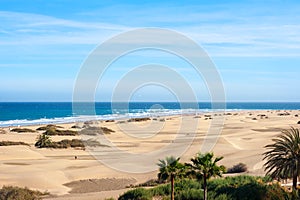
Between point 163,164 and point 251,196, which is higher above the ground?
point 163,164

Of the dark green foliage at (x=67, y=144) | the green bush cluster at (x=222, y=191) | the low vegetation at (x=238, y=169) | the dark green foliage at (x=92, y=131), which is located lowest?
the low vegetation at (x=238, y=169)

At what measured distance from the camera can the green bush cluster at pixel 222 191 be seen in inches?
869

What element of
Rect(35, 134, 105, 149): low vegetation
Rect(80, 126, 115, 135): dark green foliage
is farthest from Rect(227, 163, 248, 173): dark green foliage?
Rect(80, 126, 115, 135): dark green foliage

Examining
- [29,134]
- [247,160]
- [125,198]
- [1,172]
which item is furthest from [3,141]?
[125,198]

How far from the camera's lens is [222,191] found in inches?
942

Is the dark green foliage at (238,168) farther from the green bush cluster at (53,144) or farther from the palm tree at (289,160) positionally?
the green bush cluster at (53,144)

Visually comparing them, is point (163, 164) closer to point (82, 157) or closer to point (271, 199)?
point (271, 199)

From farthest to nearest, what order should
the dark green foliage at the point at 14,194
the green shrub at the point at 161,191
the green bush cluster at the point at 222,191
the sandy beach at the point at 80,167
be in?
the sandy beach at the point at 80,167 < the green shrub at the point at 161,191 < the dark green foliage at the point at 14,194 < the green bush cluster at the point at 222,191

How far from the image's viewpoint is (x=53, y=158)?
4372 cm

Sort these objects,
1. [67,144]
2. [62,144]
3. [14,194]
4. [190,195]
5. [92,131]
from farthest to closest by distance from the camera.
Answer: [92,131]
[67,144]
[62,144]
[14,194]
[190,195]

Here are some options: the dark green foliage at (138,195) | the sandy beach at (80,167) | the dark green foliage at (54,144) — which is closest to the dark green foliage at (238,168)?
the sandy beach at (80,167)

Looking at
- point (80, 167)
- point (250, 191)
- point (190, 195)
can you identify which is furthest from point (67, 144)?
point (250, 191)

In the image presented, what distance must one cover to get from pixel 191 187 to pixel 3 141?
34699 mm

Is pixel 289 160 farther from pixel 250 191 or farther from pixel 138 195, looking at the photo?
pixel 138 195
